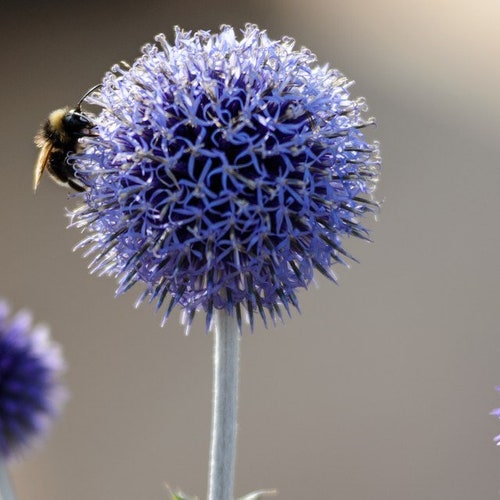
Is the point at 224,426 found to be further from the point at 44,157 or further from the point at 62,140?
the point at 44,157

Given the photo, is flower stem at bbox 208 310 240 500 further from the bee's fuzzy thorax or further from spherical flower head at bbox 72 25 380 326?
the bee's fuzzy thorax

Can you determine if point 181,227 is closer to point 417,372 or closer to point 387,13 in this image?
point 417,372

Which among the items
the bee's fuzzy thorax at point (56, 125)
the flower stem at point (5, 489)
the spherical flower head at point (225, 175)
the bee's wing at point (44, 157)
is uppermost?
the bee's fuzzy thorax at point (56, 125)

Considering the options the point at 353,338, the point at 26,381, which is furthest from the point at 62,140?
the point at 353,338

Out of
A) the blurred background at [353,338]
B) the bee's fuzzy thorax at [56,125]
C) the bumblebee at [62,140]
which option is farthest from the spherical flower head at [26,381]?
the blurred background at [353,338]

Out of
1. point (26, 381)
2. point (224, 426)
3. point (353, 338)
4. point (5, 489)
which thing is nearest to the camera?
point (5, 489)

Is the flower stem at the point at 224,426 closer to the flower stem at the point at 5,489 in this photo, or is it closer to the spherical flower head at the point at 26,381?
the flower stem at the point at 5,489
